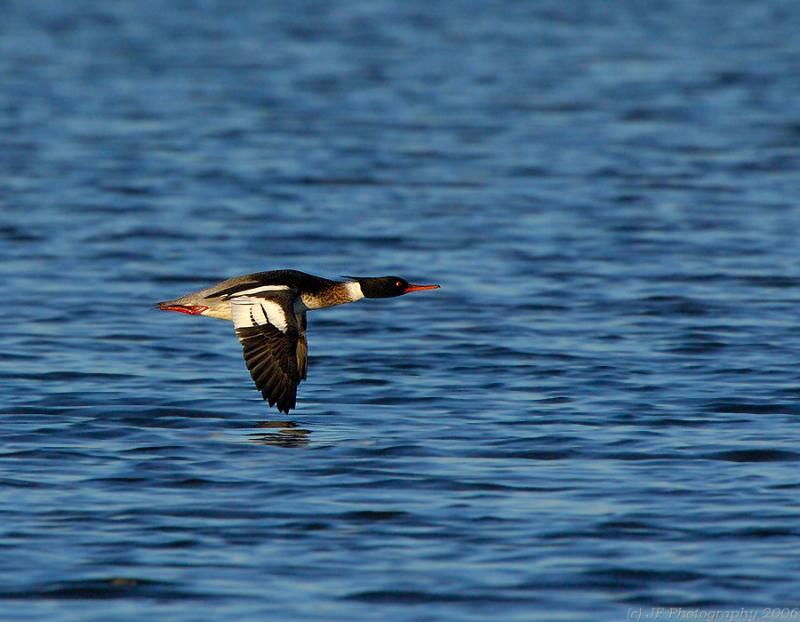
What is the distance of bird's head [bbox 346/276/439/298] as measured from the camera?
11.4 m

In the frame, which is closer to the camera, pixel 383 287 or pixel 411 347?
pixel 383 287

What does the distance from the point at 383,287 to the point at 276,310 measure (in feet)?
5.09

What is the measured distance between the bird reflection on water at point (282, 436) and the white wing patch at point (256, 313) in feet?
1.91

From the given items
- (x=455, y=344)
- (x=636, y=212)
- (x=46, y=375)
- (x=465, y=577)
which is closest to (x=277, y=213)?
(x=636, y=212)

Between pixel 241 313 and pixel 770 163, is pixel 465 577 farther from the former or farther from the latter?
pixel 770 163

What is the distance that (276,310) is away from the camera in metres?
10.1

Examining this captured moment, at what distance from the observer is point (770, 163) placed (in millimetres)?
20828

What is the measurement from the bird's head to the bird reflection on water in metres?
1.82

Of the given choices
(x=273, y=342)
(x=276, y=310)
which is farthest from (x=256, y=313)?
(x=273, y=342)

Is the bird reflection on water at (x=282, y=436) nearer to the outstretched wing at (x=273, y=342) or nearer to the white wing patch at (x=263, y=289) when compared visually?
the outstretched wing at (x=273, y=342)

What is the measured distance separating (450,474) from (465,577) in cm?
158

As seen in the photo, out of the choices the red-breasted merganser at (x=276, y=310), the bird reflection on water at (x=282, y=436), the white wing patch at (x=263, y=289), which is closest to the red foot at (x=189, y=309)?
the red-breasted merganser at (x=276, y=310)

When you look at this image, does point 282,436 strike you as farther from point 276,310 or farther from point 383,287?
point 383,287

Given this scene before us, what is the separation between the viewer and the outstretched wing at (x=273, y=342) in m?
→ 9.56
